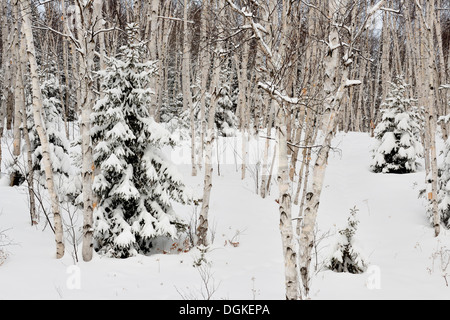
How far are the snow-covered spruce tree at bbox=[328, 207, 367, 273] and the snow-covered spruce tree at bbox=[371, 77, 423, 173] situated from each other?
23.3 feet

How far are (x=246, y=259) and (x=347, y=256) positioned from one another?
221 centimetres

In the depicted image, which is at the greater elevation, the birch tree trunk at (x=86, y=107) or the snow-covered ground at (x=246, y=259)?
the birch tree trunk at (x=86, y=107)

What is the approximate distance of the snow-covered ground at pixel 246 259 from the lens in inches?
222

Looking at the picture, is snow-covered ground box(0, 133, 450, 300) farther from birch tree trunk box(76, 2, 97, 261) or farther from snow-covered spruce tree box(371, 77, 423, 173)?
birch tree trunk box(76, 2, 97, 261)

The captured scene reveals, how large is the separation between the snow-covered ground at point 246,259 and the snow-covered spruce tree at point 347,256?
219 millimetres

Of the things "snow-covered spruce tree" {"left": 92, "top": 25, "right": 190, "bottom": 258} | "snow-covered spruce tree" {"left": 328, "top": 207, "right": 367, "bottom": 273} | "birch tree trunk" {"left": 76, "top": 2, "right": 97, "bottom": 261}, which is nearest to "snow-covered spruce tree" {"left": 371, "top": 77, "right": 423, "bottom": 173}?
"snow-covered spruce tree" {"left": 328, "top": 207, "right": 367, "bottom": 273}

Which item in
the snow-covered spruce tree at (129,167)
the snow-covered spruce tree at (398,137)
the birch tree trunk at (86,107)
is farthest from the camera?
the snow-covered spruce tree at (398,137)

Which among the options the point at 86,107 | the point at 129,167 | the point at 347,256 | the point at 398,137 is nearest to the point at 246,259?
the point at 347,256

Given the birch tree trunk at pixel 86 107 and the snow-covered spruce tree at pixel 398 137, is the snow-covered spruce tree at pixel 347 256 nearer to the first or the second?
the birch tree trunk at pixel 86 107

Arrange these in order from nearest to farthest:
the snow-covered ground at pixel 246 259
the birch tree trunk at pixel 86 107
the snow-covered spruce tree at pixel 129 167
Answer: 1. the snow-covered ground at pixel 246 259
2. the birch tree trunk at pixel 86 107
3. the snow-covered spruce tree at pixel 129 167

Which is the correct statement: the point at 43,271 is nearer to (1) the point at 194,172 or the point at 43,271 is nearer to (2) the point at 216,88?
(2) the point at 216,88

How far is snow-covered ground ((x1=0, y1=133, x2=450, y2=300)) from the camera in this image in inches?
222

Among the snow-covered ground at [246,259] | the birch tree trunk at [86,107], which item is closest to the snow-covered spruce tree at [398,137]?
the snow-covered ground at [246,259]

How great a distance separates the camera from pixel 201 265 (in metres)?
6.91
